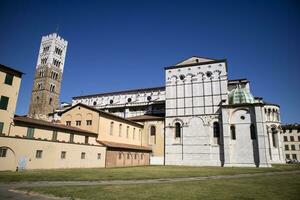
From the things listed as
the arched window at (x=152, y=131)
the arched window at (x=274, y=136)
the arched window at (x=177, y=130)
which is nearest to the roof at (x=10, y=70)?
the arched window at (x=152, y=131)

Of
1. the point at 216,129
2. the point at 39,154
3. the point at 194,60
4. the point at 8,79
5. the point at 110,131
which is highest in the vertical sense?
the point at 194,60

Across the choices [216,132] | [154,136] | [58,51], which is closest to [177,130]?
[154,136]

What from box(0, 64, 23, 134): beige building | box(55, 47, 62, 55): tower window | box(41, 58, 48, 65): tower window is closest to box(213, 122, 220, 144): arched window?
box(0, 64, 23, 134): beige building

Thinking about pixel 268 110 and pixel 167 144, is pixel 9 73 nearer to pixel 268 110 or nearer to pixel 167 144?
pixel 167 144

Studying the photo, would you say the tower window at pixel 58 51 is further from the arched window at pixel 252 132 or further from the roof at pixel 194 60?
the arched window at pixel 252 132

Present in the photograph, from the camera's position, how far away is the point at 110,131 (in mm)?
40906

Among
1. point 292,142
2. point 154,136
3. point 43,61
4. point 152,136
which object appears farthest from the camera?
point 43,61

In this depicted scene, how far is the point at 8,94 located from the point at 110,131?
19.1 m

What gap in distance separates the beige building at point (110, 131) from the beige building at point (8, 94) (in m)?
13.7

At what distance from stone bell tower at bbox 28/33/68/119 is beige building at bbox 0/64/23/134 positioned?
5036 centimetres

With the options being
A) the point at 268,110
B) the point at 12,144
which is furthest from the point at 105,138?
the point at 268,110

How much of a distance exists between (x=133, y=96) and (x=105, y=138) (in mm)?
→ 28125

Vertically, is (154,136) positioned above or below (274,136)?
below

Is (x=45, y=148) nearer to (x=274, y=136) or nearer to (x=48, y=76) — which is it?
(x=48, y=76)
